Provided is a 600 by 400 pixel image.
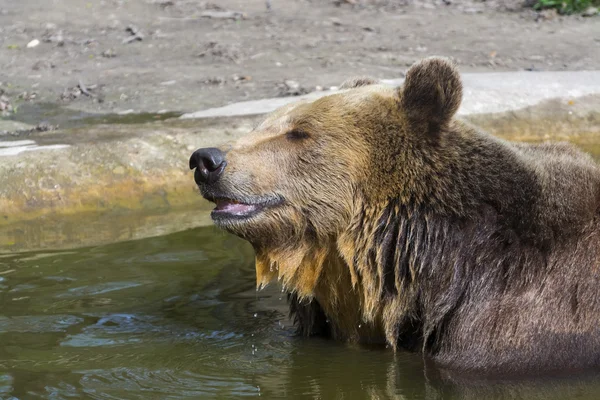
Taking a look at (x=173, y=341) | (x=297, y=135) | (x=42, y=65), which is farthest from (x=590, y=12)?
(x=173, y=341)

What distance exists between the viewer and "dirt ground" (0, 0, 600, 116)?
11.5 metres

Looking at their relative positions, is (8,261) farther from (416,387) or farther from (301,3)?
(301,3)

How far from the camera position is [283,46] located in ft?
44.9

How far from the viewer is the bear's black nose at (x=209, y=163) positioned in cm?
460

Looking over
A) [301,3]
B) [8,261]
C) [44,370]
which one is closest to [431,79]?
[44,370]

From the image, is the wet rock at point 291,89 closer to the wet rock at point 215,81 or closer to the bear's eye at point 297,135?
the wet rock at point 215,81

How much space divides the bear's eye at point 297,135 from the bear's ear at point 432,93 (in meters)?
0.52

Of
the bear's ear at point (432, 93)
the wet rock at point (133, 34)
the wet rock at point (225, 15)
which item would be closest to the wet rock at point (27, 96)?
the wet rock at point (133, 34)

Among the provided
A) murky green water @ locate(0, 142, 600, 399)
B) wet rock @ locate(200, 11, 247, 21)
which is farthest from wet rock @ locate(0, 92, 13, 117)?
wet rock @ locate(200, 11, 247, 21)

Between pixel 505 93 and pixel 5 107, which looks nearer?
pixel 505 93

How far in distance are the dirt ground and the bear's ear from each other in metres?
5.98

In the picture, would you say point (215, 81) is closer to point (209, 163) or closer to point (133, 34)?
point (133, 34)

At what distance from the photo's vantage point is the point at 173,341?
5406mm

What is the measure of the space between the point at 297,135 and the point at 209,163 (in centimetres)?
56
